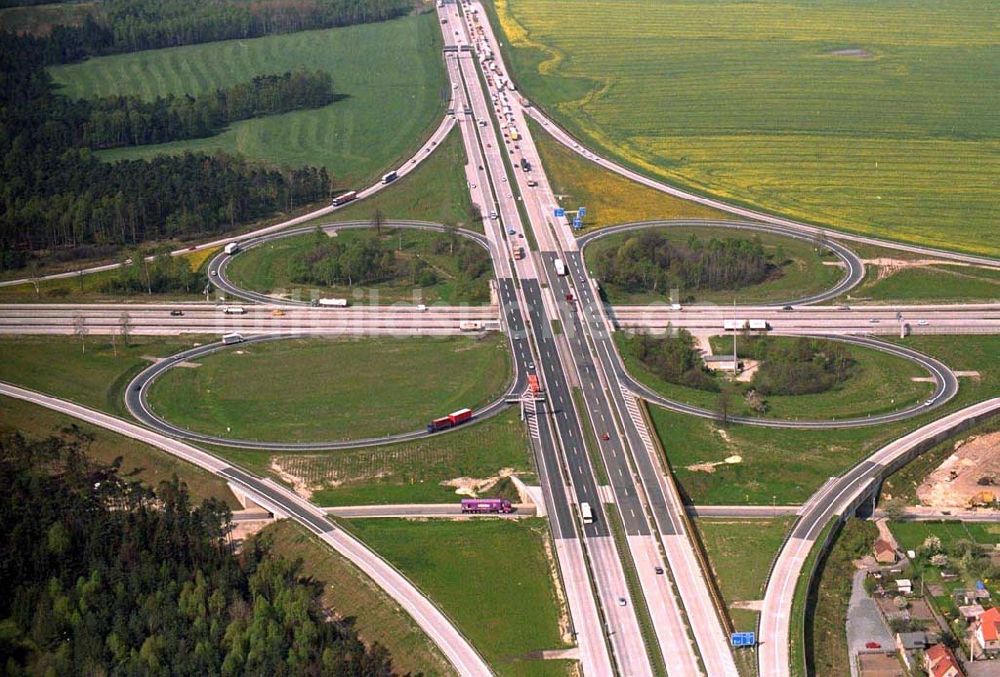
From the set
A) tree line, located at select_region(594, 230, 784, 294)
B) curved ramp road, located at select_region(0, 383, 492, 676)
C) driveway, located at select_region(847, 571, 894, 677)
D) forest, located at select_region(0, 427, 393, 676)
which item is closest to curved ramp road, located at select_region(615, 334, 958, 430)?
tree line, located at select_region(594, 230, 784, 294)

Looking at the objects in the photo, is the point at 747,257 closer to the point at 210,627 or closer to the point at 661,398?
the point at 661,398

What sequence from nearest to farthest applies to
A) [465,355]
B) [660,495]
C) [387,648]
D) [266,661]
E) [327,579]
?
1. [266,661]
2. [387,648]
3. [327,579]
4. [660,495]
5. [465,355]

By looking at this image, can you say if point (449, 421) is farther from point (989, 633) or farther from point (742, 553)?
point (989, 633)

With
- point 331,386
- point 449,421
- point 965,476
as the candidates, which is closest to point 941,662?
point 965,476

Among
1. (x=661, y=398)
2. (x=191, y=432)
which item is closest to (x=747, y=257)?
(x=661, y=398)

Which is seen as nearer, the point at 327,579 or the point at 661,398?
the point at 327,579

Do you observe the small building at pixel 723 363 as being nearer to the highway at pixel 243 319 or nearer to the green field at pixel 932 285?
the green field at pixel 932 285

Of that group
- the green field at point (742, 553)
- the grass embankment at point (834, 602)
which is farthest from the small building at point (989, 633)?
the green field at point (742, 553)
